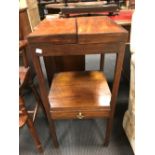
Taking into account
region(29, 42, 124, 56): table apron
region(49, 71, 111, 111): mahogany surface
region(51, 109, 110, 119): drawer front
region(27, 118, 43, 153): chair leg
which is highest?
region(29, 42, 124, 56): table apron

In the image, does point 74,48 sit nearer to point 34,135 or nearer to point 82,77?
point 82,77

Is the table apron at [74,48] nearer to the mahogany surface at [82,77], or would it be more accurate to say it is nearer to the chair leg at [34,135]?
the mahogany surface at [82,77]

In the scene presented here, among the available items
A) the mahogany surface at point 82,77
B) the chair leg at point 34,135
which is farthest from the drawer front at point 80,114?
the chair leg at point 34,135

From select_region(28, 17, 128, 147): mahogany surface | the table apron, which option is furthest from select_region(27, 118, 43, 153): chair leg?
the table apron

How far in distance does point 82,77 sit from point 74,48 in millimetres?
569

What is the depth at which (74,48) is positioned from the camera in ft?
2.77

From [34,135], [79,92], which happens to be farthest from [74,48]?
[34,135]

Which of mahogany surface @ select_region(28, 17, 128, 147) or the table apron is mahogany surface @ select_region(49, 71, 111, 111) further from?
the table apron

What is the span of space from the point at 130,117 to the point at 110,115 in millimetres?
234

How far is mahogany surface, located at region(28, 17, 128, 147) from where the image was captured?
2.69ft

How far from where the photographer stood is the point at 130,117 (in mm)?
1269
